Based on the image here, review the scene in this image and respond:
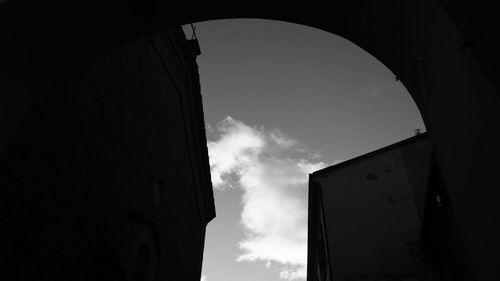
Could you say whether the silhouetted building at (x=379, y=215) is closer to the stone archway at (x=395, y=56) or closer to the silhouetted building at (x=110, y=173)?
the silhouetted building at (x=110, y=173)

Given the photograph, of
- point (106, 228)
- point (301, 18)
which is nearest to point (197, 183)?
point (106, 228)

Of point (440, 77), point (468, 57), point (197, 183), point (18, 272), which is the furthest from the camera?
point (197, 183)

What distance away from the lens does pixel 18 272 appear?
4059mm

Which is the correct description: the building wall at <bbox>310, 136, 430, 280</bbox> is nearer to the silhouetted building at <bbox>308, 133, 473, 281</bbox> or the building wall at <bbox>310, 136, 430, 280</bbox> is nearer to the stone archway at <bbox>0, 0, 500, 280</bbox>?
the silhouetted building at <bbox>308, 133, 473, 281</bbox>

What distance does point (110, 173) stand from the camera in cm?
642

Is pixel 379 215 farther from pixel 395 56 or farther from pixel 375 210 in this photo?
pixel 395 56

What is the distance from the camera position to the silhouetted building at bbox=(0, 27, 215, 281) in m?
4.28

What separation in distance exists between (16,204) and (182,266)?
643 centimetres

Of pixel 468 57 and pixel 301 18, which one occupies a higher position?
pixel 301 18

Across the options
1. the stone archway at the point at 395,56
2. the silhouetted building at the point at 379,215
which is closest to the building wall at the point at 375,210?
the silhouetted building at the point at 379,215

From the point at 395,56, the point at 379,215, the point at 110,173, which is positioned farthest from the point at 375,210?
the point at 395,56

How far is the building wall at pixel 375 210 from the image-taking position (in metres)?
9.66

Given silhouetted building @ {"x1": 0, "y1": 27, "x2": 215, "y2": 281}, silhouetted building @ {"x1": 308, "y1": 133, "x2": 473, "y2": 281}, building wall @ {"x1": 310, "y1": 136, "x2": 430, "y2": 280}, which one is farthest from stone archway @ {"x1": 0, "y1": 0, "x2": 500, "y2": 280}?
building wall @ {"x1": 310, "y1": 136, "x2": 430, "y2": 280}

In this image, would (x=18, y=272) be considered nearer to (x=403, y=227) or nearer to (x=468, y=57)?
(x=468, y=57)
